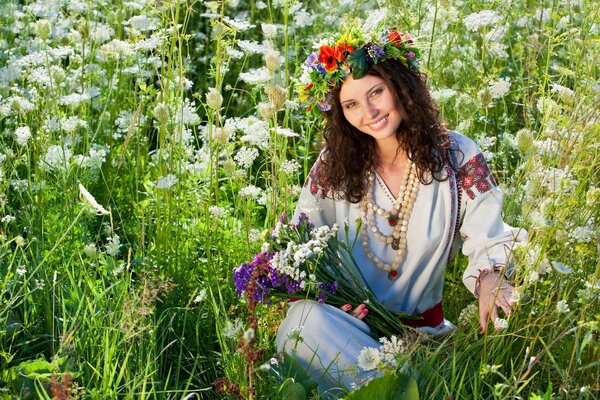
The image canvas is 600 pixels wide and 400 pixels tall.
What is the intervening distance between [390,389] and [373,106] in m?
0.94

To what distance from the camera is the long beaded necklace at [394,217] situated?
3.14 metres

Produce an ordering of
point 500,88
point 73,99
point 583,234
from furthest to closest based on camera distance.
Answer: point 73,99 → point 500,88 → point 583,234

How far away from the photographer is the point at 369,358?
2.68 meters

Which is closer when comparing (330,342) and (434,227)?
(330,342)

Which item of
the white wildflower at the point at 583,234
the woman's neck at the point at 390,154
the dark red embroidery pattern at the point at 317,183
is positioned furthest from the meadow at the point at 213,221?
the woman's neck at the point at 390,154

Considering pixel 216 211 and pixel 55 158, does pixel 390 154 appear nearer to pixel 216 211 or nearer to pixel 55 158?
pixel 216 211

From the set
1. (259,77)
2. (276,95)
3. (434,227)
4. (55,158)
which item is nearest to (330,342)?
(434,227)

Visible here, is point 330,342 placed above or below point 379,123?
below

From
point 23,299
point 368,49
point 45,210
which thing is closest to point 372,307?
point 368,49

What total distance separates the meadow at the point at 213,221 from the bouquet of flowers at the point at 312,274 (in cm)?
14

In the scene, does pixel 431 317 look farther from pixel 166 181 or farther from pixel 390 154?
pixel 166 181

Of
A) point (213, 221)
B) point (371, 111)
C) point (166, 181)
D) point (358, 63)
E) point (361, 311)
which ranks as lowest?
point (361, 311)

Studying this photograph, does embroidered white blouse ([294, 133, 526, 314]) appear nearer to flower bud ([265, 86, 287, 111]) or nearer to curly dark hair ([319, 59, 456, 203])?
curly dark hair ([319, 59, 456, 203])

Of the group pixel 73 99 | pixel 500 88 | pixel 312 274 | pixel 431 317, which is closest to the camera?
pixel 312 274
